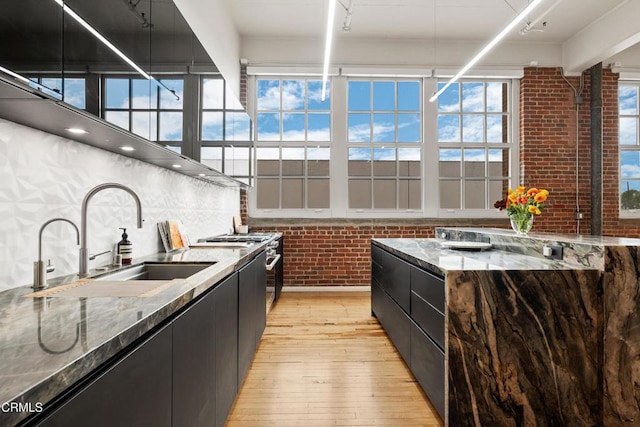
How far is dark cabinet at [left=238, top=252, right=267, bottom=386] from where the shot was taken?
7.00ft

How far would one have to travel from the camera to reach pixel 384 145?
217 inches

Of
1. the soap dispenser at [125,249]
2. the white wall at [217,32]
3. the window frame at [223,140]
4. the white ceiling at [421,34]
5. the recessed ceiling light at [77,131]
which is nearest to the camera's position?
the recessed ceiling light at [77,131]

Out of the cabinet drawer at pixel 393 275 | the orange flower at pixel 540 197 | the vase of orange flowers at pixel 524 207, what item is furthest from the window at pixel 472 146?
the orange flower at pixel 540 197

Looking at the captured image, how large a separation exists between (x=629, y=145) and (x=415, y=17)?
162 inches

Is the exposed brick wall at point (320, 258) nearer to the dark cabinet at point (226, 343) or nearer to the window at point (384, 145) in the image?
the window at point (384, 145)

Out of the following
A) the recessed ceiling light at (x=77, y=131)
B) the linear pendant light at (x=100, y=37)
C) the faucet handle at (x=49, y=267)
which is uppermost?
the linear pendant light at (x=100, y=37)

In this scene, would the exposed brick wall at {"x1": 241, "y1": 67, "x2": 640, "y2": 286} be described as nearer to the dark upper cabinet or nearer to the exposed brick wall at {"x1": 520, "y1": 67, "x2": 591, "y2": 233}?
the exposed brick wall at {"x1": 520, "y1": 67, "x2": 591, "y2": 233}

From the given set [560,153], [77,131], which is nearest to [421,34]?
[560,153]

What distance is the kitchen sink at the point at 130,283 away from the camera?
4.31 feet

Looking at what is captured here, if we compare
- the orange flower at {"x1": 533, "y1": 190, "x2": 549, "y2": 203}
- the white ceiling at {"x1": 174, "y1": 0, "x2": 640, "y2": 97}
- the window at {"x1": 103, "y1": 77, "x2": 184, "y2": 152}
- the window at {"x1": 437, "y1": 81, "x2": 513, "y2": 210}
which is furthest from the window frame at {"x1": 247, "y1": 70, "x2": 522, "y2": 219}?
the window at {"x1": 103, "y1": 77, "x2": 184, "y2": 152}

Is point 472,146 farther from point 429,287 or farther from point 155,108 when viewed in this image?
point 155,108

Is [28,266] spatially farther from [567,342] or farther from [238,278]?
[567,342]

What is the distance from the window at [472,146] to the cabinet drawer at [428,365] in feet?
12.0

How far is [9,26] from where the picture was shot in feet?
2.87
